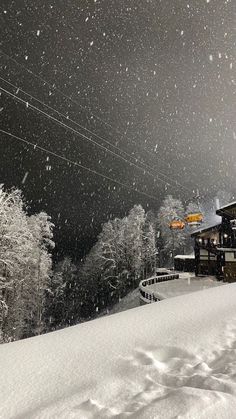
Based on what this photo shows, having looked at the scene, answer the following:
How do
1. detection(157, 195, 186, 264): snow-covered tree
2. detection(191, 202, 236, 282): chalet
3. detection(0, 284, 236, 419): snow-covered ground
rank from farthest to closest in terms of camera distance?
detection(157, 195, 186, 264): snow-covered tree < detection(191, 202, 236, 282): chalet < detection(0, 284, 236, 419): snow-covered ground

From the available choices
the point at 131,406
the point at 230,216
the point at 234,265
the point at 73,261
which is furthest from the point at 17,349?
the point at 73,261

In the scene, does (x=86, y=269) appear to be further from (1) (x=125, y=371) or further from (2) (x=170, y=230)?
(1) (x=125, y=371)

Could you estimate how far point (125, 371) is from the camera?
2.71 metres

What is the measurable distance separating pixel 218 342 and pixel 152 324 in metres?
1.13

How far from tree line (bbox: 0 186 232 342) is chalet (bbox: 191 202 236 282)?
1472cm

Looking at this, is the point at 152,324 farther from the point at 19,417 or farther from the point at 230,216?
the point at 230,216

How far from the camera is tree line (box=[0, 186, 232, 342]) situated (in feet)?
78.7

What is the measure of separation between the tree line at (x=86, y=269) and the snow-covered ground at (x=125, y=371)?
16809 millimetres

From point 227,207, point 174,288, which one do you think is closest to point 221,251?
point 227,207

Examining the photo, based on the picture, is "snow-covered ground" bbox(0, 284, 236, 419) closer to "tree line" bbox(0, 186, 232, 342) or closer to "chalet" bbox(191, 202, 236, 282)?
"chalet" bbox(191, 202, 236, 282)

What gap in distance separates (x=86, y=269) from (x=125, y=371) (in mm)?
46897

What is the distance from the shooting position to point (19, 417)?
78.7 inches

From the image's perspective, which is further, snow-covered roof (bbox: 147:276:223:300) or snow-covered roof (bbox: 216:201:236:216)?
snow-covered roof (bbox: 216:201:236:216)

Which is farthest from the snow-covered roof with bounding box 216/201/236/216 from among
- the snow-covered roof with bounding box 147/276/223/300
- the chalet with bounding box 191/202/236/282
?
the snow-covered roof with bounding box 147/276/223/300
